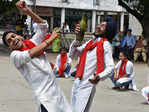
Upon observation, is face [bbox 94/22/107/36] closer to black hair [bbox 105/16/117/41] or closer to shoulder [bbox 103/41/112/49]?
black hair [bbox 105/16/117/41]

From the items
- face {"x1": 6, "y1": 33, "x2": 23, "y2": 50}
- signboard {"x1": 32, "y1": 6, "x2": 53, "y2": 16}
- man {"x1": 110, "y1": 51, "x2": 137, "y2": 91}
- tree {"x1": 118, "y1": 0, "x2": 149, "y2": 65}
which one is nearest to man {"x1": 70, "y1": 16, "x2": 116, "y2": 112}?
face {"x1": 6, "y1": 33, "x2": 23, "y2": 50}

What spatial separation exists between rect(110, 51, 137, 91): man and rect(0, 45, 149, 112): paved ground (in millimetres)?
300

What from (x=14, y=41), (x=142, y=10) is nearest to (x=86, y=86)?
(x=14, y=41)

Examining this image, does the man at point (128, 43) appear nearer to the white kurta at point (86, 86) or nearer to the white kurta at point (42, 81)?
the white kurta at point (86, 86)

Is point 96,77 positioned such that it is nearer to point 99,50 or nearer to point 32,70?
point 99,50

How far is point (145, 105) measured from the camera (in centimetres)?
855

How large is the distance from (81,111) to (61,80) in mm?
7084

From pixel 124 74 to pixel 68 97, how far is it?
2319 millimetres

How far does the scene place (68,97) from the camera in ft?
29.3

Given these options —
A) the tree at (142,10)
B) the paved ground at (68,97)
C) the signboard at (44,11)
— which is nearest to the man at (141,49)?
the tree at (142,10)

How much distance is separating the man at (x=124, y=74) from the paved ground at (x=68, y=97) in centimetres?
30

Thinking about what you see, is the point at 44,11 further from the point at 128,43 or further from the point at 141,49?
the point at 141,49

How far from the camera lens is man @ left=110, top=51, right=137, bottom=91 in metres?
10.5

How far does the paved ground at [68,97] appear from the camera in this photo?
7.87m
